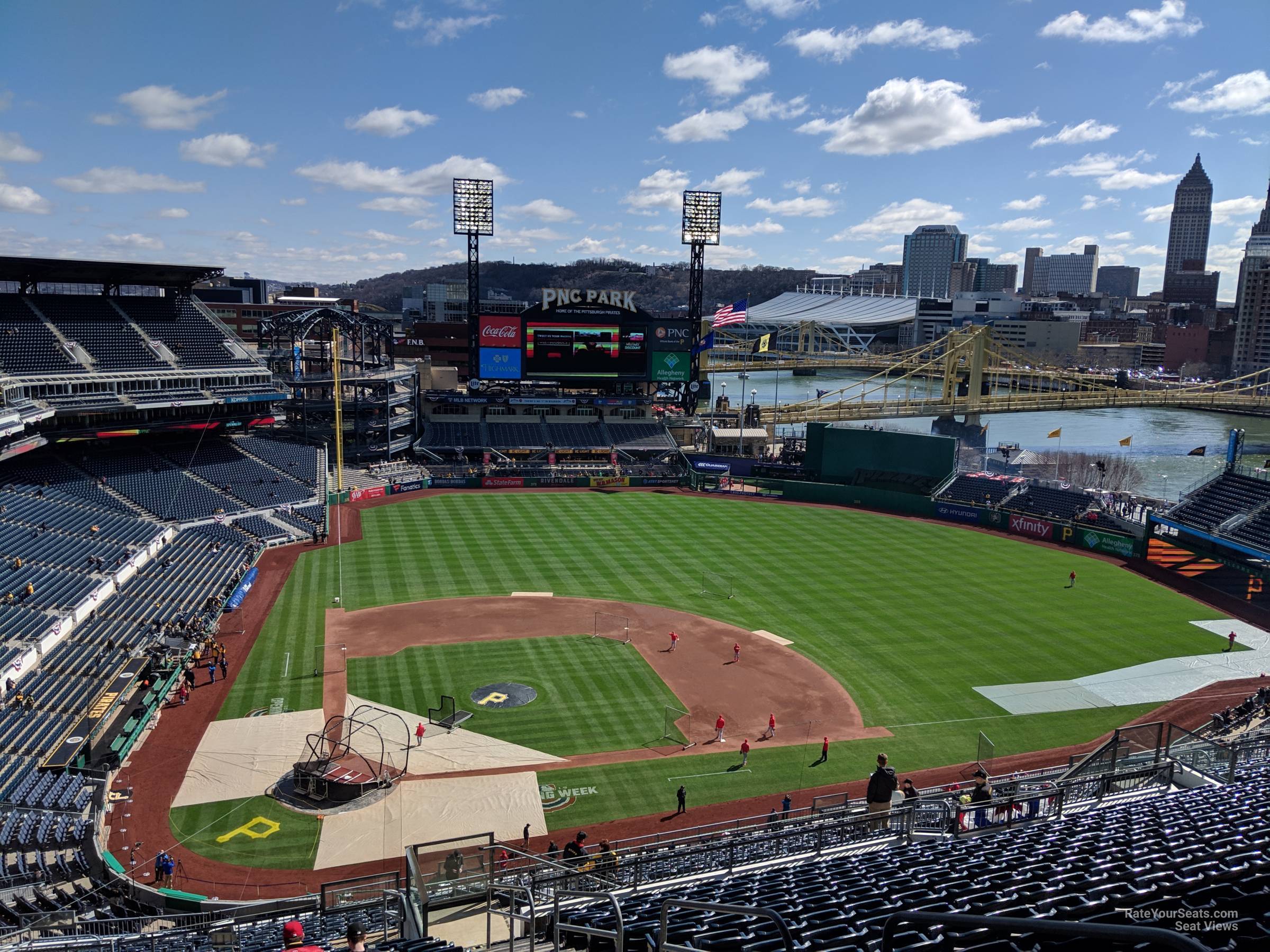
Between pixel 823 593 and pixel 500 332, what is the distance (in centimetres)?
4226

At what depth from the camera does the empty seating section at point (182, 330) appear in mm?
58125

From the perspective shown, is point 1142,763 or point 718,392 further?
point 718,392

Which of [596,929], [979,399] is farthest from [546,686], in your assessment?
[979,399]

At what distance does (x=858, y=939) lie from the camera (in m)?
8.90

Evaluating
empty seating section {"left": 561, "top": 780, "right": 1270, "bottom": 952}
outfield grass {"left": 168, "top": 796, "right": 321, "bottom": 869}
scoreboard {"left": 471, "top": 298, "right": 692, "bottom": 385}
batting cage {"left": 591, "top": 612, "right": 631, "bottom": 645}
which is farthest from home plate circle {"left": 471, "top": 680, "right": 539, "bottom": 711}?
scoreboard {"left": 471, "top": 298, "right": 692, "bottom": 385}

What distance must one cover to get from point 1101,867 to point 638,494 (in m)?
57.7

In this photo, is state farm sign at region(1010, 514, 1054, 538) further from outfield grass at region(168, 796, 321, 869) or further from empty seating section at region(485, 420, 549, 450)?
outfield grass at region(168, 796, 321, 869)

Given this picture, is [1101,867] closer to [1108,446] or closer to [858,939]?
[858,939]

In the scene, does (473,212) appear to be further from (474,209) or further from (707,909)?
(707,909)

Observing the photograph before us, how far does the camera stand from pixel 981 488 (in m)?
63.0

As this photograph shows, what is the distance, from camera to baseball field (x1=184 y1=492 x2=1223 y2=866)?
27219 mm

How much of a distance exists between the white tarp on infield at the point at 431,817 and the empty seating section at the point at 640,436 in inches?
2159

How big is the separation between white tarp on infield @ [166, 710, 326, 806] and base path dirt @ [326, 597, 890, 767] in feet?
18.4

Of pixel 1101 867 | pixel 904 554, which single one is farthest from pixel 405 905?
pixel 904 554
